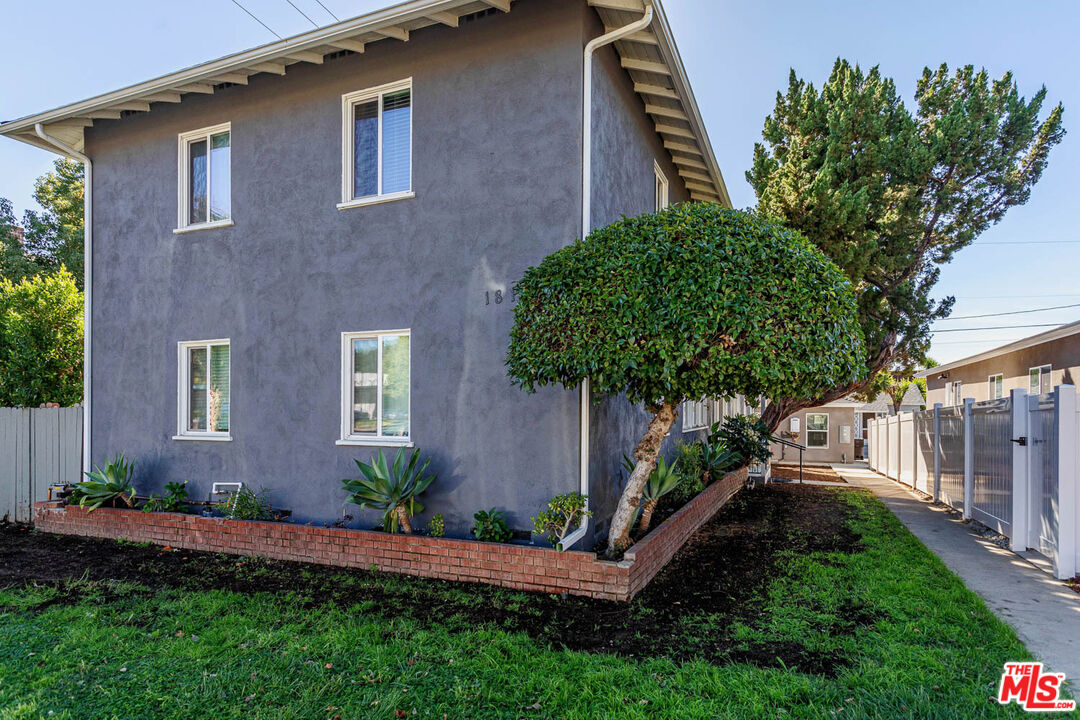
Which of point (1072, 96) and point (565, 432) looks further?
point (1072, 96)

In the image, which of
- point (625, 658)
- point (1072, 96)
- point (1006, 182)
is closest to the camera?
point (625, 658)

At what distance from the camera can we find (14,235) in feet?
78.8

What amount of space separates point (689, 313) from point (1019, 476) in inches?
203

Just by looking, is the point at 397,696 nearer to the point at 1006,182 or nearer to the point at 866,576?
the point at 866,576

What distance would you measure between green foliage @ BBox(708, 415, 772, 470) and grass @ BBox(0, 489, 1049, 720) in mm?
6484

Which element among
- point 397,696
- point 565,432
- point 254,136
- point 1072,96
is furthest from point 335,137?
point 1072,96

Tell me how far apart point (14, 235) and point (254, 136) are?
23605 millimetres

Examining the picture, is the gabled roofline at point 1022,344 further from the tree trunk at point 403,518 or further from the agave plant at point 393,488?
the tree trunk at point 403,518

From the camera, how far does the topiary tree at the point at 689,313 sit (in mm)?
5090

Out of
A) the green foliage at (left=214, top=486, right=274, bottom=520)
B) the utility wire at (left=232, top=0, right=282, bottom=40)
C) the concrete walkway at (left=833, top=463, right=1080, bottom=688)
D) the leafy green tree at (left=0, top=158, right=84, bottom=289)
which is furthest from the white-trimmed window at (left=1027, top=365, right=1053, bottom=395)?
the leafy green tree at (left=0, top=158, right=84, bottom=289)

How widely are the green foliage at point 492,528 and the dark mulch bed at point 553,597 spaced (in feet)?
1.92

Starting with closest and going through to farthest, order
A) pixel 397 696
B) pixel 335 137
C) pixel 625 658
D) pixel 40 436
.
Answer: pixel 397 696 → pixel 625 658 → pixel 335 137 → pixel 40 436

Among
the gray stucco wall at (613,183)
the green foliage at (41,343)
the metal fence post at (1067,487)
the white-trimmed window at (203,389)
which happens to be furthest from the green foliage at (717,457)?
the green foliage at (41,343)

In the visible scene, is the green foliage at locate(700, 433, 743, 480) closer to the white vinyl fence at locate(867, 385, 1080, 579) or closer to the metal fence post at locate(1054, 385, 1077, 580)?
the white vinyl fence at locate(867, 385, 1080, 579)
